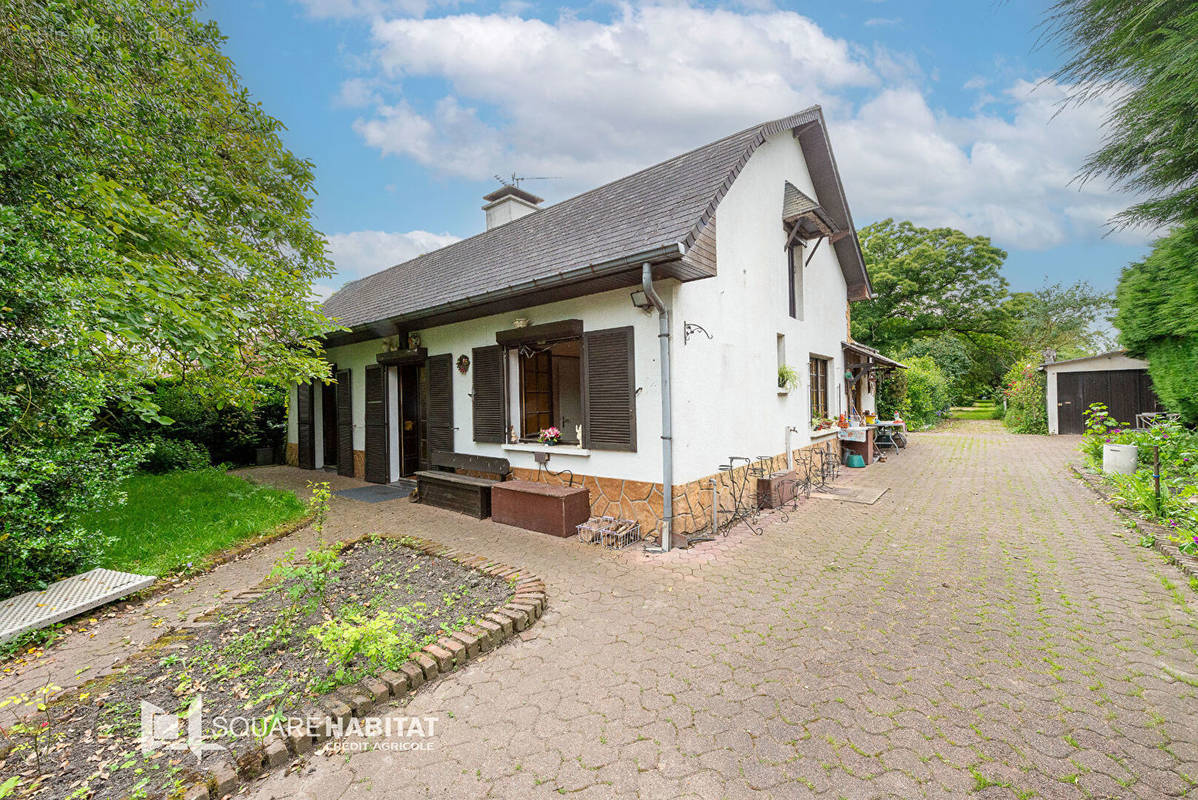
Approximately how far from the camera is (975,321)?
27.8 metres

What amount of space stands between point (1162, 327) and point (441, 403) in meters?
14.6

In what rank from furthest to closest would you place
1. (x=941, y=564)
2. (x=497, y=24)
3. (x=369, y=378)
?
1. (x=369, y=378)
2. (x=497, y=24)
3. (x=941, y=564)

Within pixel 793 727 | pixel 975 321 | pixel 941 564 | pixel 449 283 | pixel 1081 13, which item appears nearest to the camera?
pixel 793 727

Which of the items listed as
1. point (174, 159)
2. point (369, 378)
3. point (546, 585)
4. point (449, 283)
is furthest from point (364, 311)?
point (546, 585)

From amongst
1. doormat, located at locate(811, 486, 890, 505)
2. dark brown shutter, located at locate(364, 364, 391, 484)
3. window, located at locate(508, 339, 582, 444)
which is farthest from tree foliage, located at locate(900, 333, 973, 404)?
dark brown shutter, located at locate(364, 364, 391, 484)

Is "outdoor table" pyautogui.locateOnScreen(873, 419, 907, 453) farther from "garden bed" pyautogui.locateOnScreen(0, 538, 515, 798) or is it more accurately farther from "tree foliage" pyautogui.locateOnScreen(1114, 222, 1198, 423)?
"garden bed" pyautogui.locateOnScreen(0, 538, 515, 798)

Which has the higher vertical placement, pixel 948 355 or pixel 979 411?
pixel 948 355

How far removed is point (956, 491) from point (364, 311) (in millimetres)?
12241

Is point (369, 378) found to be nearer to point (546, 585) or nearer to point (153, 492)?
point (153, 492)

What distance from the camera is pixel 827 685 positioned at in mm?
2770

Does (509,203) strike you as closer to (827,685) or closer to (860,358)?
(860,358)

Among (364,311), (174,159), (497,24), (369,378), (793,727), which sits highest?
(497,24)

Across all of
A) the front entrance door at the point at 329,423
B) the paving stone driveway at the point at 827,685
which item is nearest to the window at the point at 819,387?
the paving stone driveway at the point at 827,685

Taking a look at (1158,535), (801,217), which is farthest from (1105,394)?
(801,217)
